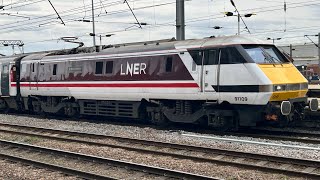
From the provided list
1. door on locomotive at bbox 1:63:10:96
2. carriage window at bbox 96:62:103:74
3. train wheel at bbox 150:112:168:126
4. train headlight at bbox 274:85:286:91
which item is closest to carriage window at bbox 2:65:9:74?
door on locomotive at bbox 1:63:10:96

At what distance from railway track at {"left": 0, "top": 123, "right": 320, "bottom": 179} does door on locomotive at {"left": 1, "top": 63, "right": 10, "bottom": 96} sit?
10475 millimetres

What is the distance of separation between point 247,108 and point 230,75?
4.05 feet

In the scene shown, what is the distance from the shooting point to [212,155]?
1196 cm

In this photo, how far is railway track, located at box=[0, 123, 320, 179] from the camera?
9.90 m

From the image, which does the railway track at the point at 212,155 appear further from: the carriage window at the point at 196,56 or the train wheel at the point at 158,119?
the carriage window at the point at 196,56

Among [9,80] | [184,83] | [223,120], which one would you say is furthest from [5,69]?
[223,120]

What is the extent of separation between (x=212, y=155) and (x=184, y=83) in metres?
4.52

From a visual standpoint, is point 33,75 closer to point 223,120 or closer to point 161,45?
point 161,45

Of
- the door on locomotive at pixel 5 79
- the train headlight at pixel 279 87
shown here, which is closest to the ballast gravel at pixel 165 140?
the train headlight at pixel 279 87

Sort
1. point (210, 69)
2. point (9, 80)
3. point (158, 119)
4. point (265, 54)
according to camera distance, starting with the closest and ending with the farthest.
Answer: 1. point (265, 54)
2. point (210, 69)
3. point (158, 119)
4. point (9, 80)

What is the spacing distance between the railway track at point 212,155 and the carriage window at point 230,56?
137 inches

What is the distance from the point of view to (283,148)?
12.4 metres

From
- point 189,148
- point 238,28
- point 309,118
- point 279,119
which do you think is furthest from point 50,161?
point 238,28

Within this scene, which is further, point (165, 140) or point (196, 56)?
point (196, 56)
